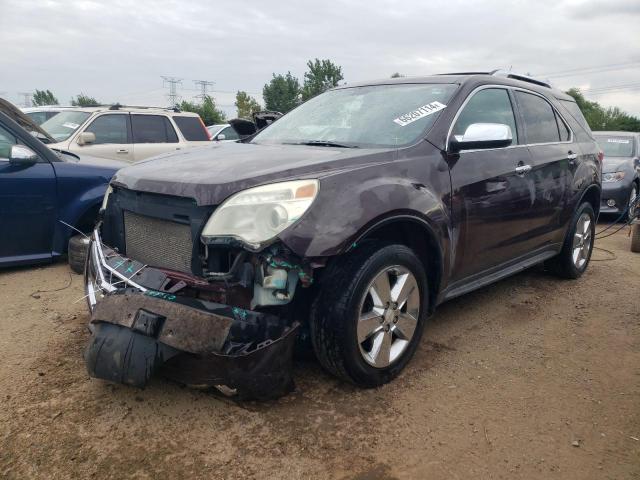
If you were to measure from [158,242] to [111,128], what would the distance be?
6008 millimetres

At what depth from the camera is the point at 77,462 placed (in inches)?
86.0

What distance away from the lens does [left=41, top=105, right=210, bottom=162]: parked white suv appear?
7.54m

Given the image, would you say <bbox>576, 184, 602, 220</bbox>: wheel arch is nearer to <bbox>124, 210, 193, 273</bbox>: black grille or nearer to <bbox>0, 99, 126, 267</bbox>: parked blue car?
<bbox>124, 210, 193, 273</bbox>: black grille

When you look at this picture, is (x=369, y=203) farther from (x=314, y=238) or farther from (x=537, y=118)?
(x=537, y=118)

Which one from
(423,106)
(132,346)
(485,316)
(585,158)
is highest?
(423,106)

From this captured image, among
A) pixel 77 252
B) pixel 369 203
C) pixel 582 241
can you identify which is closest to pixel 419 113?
pixel 369 203

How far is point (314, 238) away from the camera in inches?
93.7

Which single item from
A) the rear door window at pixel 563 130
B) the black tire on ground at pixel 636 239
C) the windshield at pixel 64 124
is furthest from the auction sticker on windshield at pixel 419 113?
the windshield at pixel 64 124

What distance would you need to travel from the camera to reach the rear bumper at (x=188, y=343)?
7.45 ft

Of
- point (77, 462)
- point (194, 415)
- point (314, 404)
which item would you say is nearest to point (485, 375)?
point (314, 404)

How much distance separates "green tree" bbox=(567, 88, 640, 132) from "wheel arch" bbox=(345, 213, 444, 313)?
69524 mm

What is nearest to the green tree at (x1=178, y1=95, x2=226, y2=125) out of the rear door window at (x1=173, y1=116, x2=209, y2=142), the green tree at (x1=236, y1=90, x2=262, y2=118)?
the green tree at (x1=236, y1=90, x2=262, y2=118)

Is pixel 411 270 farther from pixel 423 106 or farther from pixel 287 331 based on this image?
pixel 423 106

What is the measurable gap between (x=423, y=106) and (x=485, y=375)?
173 cm
